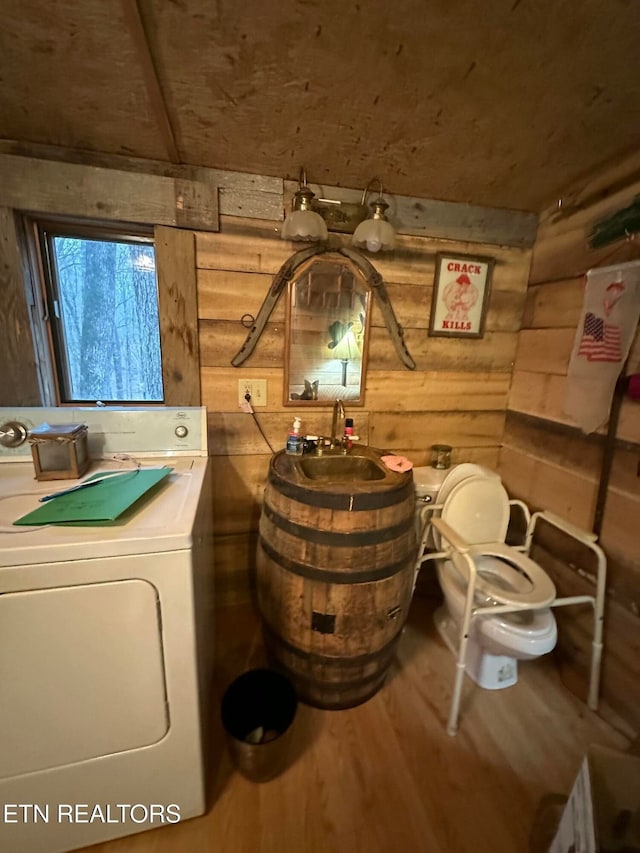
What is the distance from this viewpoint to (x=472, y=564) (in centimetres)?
118

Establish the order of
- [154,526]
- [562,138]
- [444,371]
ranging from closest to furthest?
[154,526] < [562,138] < [444,371]

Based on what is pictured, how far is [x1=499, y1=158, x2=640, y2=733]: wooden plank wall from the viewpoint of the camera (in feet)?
4.12

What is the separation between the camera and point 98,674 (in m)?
0.78

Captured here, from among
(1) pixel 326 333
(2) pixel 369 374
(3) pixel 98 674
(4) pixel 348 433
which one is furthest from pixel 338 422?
(3) pixel 98 674

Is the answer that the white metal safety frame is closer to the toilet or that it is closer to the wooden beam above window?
the toilet

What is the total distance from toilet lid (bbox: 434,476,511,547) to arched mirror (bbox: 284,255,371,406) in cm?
60

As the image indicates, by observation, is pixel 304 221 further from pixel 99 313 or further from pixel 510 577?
pixel 510 577

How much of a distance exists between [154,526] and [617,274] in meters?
1.72

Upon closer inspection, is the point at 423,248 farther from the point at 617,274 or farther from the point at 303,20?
the point at 303,20

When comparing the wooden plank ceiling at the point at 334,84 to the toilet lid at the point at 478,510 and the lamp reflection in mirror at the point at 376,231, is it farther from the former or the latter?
the toilet lid at the point at 478,510

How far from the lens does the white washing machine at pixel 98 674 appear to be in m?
0.72

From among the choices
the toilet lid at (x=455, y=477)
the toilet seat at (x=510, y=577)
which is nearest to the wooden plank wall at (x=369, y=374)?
the toilet lid at (x=455, y=477)

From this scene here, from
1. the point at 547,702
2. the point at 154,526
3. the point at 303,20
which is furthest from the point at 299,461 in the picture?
the point at 547,702

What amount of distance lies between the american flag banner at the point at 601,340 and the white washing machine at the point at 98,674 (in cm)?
148
